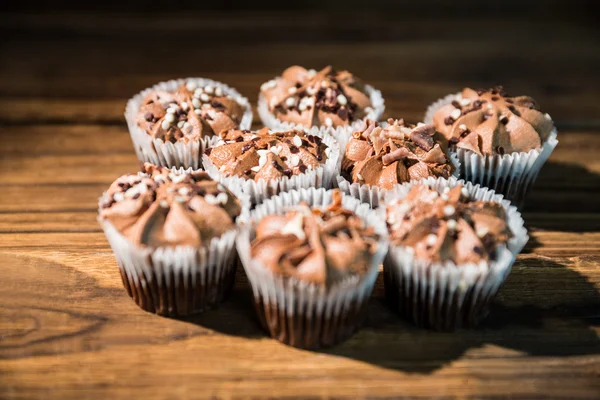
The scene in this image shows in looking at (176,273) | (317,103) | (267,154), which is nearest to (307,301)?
(176,273)

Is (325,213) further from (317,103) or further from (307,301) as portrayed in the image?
(317,103)

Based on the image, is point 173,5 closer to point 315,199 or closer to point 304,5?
point 304,5

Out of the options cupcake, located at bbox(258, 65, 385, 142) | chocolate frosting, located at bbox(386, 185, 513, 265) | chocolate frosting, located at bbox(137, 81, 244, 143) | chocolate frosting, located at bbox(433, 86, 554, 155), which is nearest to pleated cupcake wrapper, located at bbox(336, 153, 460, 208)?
chocolate frosting, located at bbox(386, 185, 513, 265)

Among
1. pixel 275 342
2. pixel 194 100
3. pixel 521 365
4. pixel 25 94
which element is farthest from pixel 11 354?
pixel 25 94

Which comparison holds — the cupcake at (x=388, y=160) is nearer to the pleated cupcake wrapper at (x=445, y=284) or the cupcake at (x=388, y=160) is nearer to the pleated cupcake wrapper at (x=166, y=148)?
the pleated cupcake wrapper at (x=445, y=284)

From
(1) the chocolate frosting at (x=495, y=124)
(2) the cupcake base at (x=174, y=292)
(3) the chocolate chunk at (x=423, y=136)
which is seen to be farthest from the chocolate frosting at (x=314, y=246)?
(1) the chocolate frosting at (x=495, y=124)

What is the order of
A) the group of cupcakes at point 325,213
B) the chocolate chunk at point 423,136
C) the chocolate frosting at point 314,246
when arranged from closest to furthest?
the chocolate frosting at point 314,246, the group of cupcakes at point 325,213, the chocolate chunk at point 423,136
